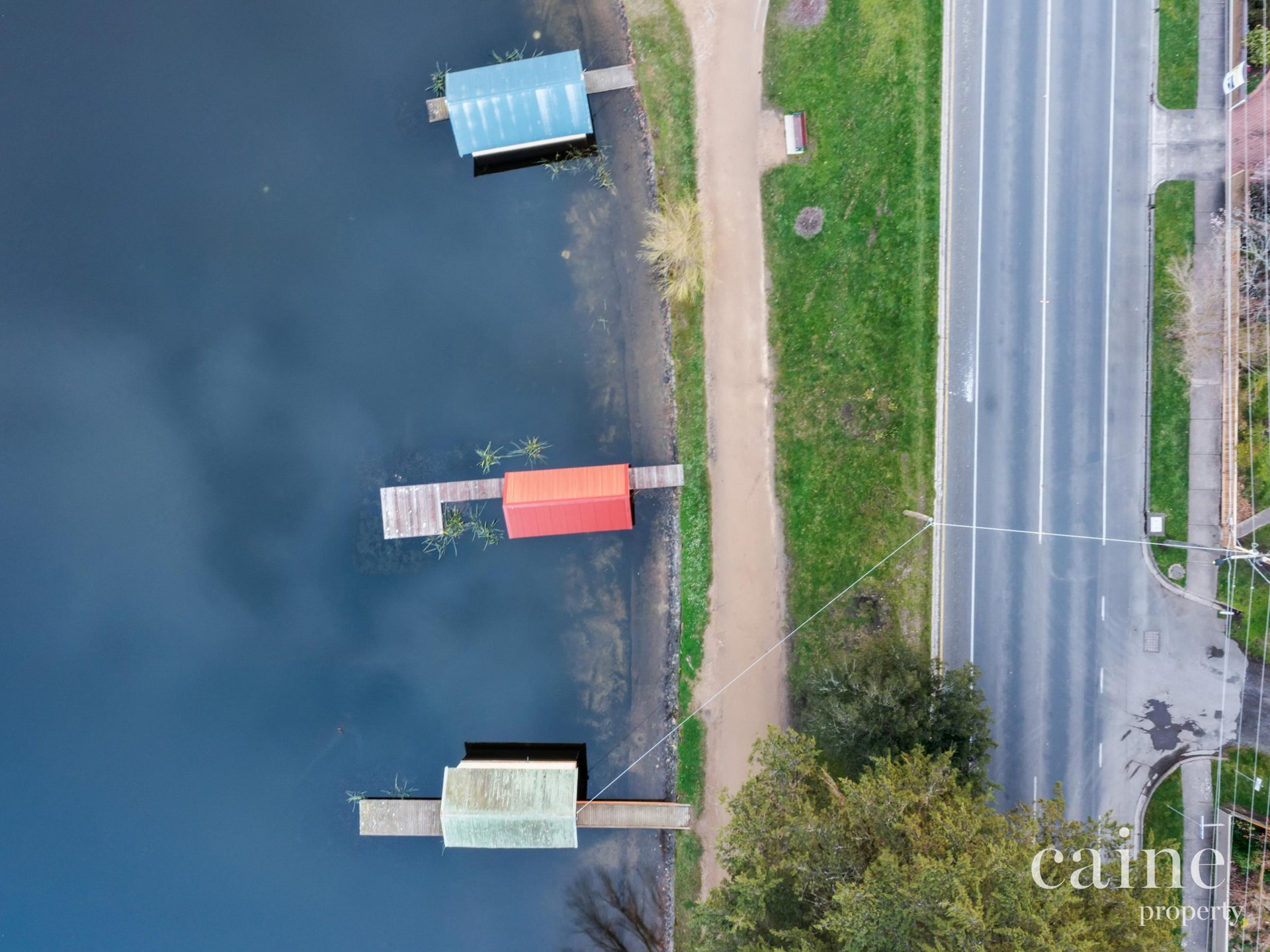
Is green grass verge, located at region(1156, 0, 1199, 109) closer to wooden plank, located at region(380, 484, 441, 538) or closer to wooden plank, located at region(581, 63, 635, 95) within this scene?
wooden plank, located at region(581, 63, 635, 95)

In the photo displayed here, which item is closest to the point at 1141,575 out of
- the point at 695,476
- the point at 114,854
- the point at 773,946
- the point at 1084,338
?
the point at 1084,338

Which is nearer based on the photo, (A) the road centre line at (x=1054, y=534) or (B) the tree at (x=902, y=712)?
(B) the tree at (x=902, y=712)

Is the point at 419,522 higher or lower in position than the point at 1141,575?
higher

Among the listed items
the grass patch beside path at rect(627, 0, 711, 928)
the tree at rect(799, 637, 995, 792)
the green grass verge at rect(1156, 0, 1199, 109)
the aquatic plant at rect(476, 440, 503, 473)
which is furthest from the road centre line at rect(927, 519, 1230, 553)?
the aquatic plant at rect(476, 440, 503, 473)

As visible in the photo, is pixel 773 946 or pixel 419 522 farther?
pixel 419 522

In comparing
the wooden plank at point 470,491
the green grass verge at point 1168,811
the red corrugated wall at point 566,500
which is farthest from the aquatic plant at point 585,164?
the green grass verge at point 1168,811

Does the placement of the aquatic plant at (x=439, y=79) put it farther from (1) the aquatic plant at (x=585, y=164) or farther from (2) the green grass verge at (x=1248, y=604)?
(2) the green grass verge at (x=1248, y=604)

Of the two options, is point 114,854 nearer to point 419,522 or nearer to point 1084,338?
point 419,522
